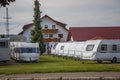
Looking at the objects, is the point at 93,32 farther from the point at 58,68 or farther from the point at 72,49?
the point at 58,68

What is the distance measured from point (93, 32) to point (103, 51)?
46.6m

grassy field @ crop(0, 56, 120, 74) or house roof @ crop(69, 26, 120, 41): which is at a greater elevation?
house roof @ crop(69, 26, 120, 41)

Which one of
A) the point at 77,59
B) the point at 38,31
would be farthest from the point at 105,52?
the point at 38,31

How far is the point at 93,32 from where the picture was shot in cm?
8469

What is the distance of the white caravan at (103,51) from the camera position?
38.0 metres

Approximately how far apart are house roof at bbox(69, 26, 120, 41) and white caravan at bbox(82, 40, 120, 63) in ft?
140

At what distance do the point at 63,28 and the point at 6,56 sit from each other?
57.2 metres

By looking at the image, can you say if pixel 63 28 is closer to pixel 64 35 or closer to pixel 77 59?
pixel 64 35

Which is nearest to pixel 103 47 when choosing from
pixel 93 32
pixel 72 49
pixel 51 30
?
pixel 72 49

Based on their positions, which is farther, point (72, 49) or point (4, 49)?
point (72, 49)

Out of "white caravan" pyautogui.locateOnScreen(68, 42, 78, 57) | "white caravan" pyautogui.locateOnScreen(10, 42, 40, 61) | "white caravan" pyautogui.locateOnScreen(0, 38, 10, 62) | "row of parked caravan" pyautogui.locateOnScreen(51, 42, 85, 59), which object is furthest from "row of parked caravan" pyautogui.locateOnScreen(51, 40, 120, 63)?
"white caravan" pyautogui.locateOnScreen(0, 38, 10, 62)

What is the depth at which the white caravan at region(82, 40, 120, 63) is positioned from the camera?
38031 millimetres

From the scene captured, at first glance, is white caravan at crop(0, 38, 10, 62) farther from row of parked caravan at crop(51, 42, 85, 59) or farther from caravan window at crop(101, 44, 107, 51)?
caravan window at crop(101, 44, 107, 51)

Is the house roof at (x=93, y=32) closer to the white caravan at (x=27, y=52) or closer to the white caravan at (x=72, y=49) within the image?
the white caravan at (x=72, y=49)
